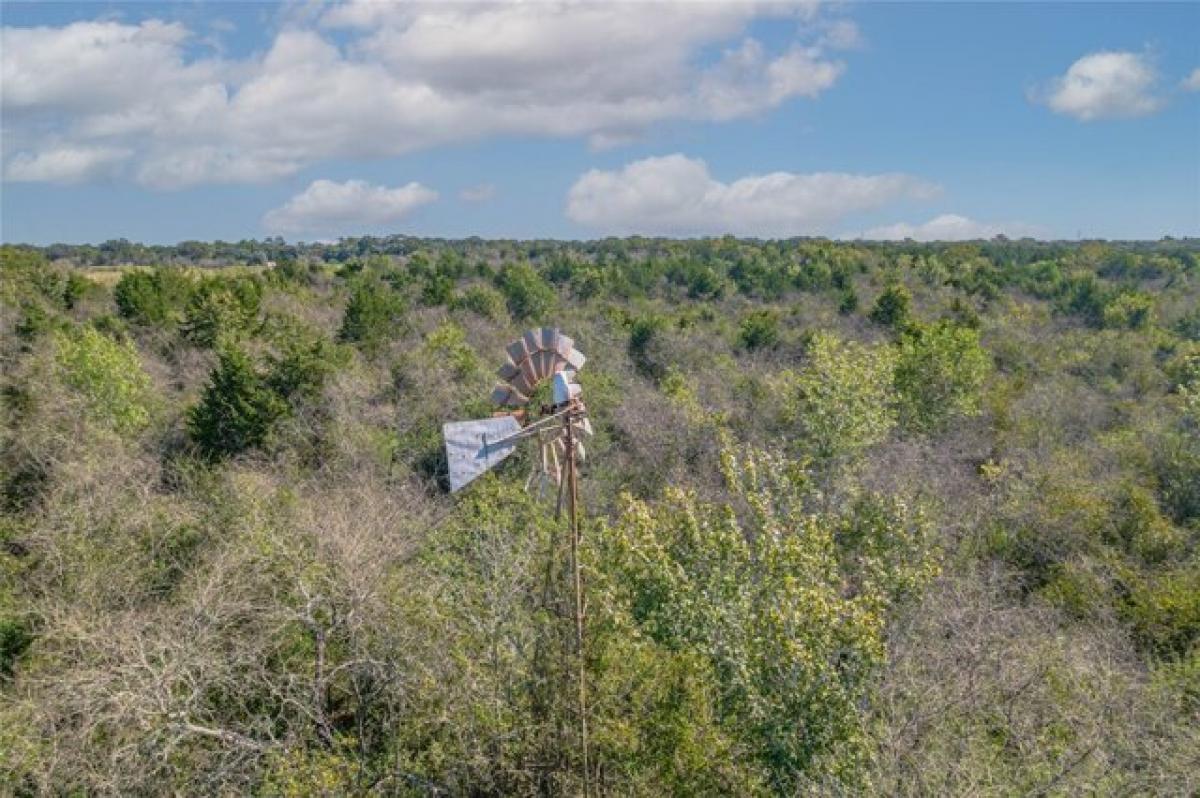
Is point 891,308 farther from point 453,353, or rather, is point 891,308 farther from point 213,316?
point 213,316

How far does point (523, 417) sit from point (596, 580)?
9.90 ft

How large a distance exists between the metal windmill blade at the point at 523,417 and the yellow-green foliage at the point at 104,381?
1782 centimetres

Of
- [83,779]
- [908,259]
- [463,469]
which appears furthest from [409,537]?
[908,259]

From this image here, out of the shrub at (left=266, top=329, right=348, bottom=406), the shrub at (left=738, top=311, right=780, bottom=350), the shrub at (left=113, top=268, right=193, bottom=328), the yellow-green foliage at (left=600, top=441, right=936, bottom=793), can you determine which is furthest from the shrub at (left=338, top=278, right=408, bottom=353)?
the yellow-green foliage at (left=600, top=441, right=936, bottom=793)

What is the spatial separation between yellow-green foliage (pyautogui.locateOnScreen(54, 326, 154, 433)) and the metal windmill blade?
17.8 metres

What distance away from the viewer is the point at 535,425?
6.84m

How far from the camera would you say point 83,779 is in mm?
9859

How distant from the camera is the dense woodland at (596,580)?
8648mm

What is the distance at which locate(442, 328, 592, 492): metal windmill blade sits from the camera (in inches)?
279

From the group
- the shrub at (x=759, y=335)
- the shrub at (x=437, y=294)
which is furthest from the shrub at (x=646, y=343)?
the shrub at (x=437, y=294)

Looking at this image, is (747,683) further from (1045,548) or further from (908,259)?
(908,259)

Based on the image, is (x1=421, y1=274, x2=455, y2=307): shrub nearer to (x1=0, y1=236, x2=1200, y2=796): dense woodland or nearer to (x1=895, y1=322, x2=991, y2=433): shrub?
(x1=0, y1=236, x2=1200, y2=796): dense woodland

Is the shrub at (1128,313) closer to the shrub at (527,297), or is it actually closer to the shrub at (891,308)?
the shrub at (891,308)

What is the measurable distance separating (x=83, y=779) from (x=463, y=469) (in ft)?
21.4
